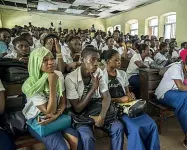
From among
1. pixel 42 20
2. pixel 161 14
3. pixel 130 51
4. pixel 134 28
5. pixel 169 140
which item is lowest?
pixel 169 140

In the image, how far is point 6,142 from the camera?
1410 mm

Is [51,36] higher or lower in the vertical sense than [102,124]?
higher

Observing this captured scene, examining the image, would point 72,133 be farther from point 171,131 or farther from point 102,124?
point 171,131

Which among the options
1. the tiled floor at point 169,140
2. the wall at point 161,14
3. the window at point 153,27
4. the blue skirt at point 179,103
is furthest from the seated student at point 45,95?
the window at point 153,27

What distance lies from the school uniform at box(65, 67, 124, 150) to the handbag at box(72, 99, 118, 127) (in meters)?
0.04

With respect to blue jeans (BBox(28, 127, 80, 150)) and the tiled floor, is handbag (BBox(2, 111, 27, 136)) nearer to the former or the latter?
blue jeans (BBox(28, 127, 80, 150))

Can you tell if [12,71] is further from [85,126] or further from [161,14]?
[161,14]

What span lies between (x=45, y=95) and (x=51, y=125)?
0.80 feet

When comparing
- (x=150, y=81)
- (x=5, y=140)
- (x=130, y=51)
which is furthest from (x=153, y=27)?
(x=5, y=140)

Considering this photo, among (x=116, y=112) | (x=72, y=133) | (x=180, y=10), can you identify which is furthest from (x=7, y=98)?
(x=180, y=10)

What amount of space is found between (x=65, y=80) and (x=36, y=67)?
0.33 metres

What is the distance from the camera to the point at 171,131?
95.9 inches

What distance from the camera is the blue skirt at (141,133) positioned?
1587 mm

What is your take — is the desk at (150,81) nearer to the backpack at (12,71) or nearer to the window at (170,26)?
the backpack at (12,71)
